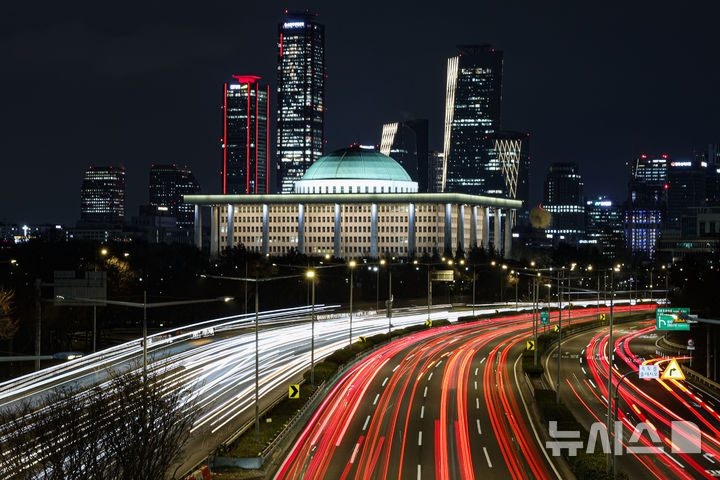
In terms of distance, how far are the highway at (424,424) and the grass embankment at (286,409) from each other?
1161mm

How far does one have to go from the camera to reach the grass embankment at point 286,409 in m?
44.0

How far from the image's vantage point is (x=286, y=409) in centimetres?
5341

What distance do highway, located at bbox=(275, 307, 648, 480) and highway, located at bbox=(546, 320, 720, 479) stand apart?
395 centimetres

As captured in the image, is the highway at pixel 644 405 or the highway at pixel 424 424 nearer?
the highway at pixel 424 424

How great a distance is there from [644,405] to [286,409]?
22.9 m

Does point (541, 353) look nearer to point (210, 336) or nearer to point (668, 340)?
point (668, 340)

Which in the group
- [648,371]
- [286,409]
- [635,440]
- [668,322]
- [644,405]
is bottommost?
[644,405]

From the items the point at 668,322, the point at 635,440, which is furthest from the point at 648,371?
the point at 668,322

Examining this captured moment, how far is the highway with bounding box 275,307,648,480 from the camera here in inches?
1697

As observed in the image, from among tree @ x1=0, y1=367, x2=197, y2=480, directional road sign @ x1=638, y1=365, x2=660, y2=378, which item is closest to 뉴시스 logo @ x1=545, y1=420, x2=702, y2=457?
directional road sign @ x1=638, y1=365, x2=660, y2=378

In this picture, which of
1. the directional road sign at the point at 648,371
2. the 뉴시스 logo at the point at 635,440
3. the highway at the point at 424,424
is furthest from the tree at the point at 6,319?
the directional road sign at the point at 648,371

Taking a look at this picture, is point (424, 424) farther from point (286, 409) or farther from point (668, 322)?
point (668, 322)

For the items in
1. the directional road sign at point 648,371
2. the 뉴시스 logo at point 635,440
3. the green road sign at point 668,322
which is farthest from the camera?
the green road sign at point 668,322

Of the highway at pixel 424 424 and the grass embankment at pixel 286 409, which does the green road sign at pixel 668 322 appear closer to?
the highway at pixel 424 424
